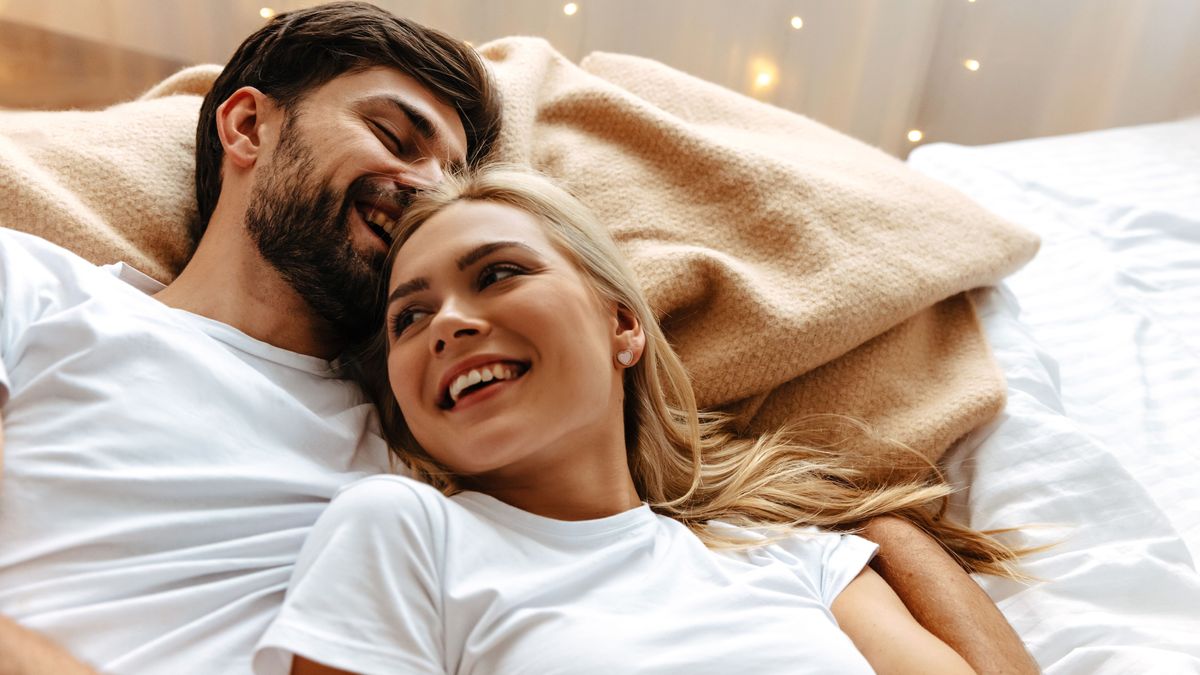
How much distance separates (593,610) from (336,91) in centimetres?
77

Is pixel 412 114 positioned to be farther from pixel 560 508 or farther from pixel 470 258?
pixel 560 508

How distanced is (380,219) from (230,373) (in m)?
0.27

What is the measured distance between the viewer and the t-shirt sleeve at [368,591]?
0.79 metres

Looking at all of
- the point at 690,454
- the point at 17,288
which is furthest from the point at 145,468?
the point at 690,454

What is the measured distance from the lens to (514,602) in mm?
874

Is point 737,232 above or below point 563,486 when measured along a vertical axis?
above

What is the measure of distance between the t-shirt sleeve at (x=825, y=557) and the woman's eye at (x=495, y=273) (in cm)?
40

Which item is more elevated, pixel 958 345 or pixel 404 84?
pixel 404 84

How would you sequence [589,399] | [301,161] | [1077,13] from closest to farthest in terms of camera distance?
[589,399], [301,161], [1077,13]

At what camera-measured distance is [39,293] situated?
1.10 metres

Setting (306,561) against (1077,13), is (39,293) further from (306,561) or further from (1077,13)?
(1077,13)

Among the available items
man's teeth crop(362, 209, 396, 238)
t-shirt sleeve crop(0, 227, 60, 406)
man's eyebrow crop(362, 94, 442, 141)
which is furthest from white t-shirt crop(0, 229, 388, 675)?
man's eyebrow crop(362, 94, 442, 141)

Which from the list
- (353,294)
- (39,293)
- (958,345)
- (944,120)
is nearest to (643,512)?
(353,294)

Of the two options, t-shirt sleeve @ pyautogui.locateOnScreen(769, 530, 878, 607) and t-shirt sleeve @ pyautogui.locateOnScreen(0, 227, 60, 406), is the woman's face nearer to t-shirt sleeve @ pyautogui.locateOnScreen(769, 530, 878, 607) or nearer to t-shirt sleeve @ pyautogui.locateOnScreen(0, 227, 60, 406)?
t-shirt sleeve @ pyautogui.locateOnScreen(769, 530, 878, 607)
